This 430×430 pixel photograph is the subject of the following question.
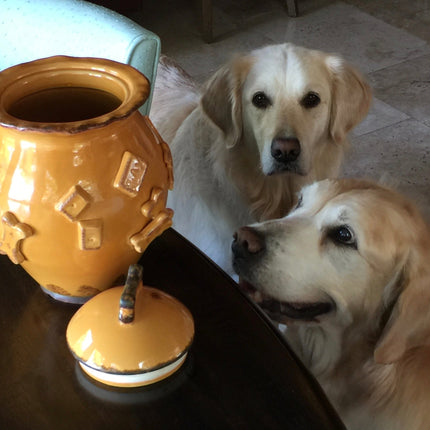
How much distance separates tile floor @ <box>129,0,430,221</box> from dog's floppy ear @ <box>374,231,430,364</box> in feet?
4.36

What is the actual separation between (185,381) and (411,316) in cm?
45

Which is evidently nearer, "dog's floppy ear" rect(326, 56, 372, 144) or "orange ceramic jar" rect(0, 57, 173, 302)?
"orange ceramic jar" rect(0, 57, 173, 302)

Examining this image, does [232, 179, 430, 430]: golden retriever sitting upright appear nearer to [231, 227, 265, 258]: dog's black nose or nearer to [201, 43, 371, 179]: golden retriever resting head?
[231, 227, 265, 258]: dog's black nose

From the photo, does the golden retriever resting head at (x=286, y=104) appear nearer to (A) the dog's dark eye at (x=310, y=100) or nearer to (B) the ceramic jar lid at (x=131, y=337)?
(A) the dog's dark eye at (x=310, y=100)

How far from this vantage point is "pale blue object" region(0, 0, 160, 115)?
3.80ft

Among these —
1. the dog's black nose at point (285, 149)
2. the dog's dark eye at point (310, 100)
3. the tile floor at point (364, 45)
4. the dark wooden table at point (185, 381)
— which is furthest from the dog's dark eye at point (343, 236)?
the tile floor at point (364, 45)

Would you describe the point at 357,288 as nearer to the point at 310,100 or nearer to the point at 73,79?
the point at 73,79

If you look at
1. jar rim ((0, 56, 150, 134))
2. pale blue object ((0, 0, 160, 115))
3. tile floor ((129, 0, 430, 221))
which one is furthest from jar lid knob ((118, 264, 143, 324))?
tile floor ((129, 0, 430, 221))

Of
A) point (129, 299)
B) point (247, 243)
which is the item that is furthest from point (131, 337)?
point (247, 243)

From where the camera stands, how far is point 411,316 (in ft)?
3.11

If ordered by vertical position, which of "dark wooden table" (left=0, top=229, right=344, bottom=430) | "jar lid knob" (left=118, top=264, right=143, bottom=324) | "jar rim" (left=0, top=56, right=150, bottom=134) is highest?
"jar rim" (left=0, top=56, right=150, bottom=134)

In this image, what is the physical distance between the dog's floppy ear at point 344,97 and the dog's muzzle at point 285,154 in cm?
17

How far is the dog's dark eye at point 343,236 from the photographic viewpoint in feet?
3.29

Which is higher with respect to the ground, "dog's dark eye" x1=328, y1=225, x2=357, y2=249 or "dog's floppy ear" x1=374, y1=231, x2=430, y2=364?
"dog's dark eye" x1=328, y1=225, x2=357, y2=249
